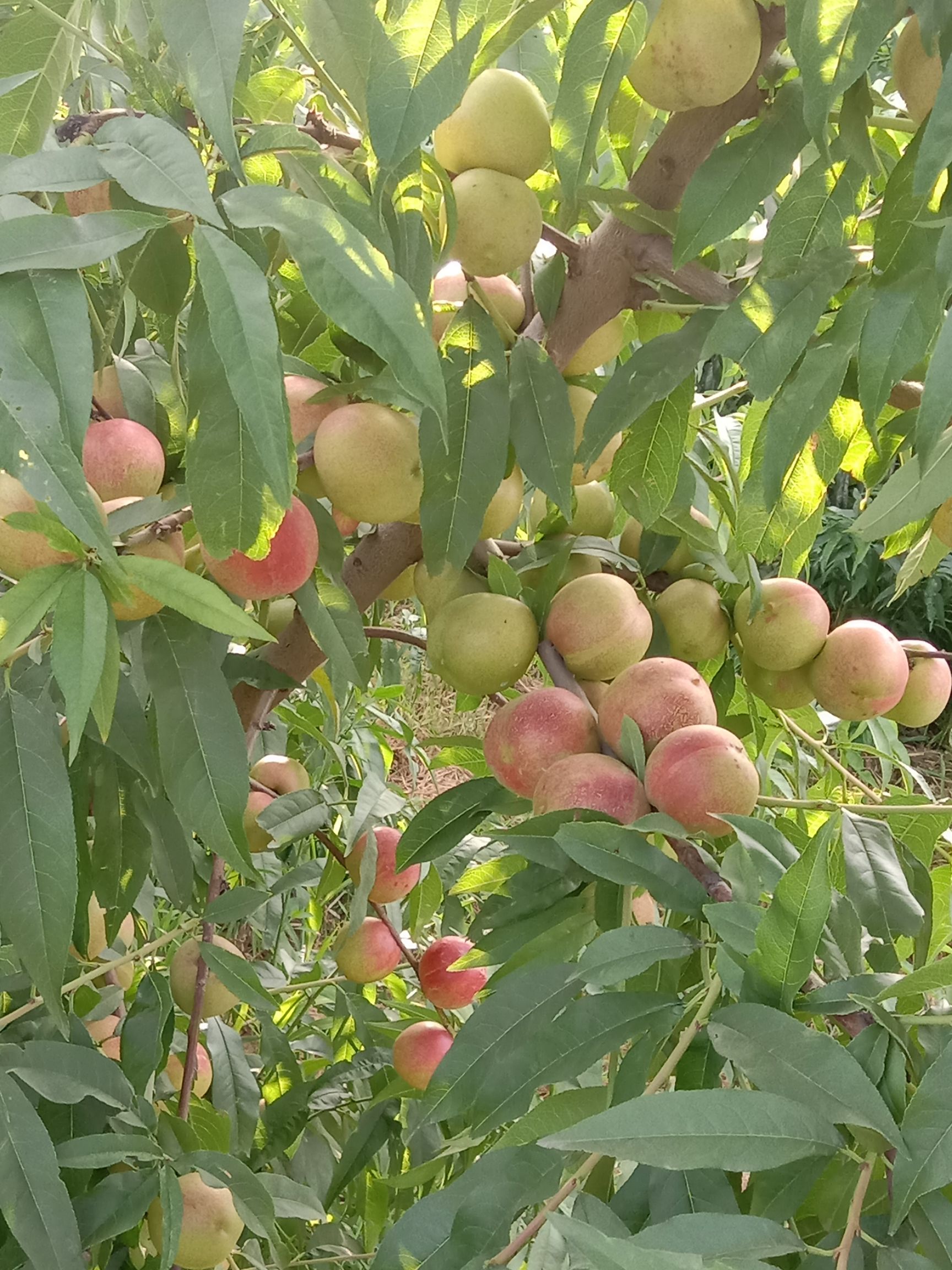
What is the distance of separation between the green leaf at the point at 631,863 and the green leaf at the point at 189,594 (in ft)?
0.45

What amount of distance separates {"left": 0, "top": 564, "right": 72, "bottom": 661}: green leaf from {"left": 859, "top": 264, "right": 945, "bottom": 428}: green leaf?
28 centimetres

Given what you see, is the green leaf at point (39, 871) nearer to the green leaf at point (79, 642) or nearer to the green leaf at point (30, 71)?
the green leaf at point (79, 642)

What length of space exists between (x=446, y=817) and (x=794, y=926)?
277mm

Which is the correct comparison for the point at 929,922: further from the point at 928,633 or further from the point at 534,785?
the point at 928,633

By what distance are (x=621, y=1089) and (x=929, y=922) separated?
0.25 metres

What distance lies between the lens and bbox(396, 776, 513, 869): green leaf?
0.59 metres

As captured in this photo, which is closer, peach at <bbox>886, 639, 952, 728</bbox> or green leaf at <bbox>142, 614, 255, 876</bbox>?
green leaf at <bbox>142, 614, 255, 876</bbox>

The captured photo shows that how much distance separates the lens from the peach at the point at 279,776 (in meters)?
0.85

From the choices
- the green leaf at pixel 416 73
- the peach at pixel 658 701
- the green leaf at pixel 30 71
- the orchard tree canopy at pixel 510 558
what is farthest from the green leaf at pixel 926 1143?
the green leaf at pixel 30 71

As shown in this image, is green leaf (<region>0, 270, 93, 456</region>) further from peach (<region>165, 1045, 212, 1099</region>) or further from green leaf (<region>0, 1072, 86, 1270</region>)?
peach (<region>165, 1045, 212, 1099</region>)

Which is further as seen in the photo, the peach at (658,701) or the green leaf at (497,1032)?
the peach at (658,701)

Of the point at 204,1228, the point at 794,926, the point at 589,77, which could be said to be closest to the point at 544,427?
the point at 589,77

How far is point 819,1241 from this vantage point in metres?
0.42

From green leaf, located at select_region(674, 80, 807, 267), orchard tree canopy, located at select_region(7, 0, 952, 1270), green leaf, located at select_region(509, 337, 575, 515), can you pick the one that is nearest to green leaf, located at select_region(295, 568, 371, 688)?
orchard tree canopy, located at select_region(7, 0, 952, 1270)
